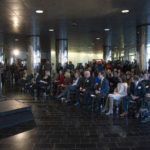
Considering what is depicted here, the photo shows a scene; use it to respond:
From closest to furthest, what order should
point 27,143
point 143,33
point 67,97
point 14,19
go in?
point 27,143 < point 67,97 < point 14,19 < point 143,33

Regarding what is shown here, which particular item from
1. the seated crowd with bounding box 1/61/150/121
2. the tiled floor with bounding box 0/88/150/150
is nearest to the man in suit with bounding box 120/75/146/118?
the seated crowd with bounding box 1/61/150/121

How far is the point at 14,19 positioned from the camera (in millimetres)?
9219

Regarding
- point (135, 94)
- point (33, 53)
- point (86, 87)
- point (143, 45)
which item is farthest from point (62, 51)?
point (135, 94)

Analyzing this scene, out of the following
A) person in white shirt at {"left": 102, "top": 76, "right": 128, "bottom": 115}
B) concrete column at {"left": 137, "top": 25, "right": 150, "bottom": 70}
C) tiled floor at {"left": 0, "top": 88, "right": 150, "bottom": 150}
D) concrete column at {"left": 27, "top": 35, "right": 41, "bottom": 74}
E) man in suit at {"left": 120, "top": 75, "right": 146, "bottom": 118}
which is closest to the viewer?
tiled floor at {"left": 0, "top": 88, "right": 150, "bottom": 150}

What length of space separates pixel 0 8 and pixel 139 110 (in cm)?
601

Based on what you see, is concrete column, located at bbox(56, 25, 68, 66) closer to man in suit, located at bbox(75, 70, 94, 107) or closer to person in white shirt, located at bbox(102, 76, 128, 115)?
man in suit, located at bbox(75, 70, 94, 107)

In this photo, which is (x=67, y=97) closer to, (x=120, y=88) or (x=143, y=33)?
(x=120, y=88)

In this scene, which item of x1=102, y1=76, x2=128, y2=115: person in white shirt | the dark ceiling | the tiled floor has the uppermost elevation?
the dark ceiling

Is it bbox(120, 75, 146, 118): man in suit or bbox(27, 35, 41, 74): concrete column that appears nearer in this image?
bbox(120, 75, 146, 118): man in suit

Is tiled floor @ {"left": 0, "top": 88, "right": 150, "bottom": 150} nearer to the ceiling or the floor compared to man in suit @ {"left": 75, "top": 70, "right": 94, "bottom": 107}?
nearer to the floor

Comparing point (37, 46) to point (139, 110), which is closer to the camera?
point (139, 110)

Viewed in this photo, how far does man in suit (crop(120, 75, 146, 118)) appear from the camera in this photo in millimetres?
5971

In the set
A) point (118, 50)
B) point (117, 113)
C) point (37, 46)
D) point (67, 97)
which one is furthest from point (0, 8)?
point (118, 50)

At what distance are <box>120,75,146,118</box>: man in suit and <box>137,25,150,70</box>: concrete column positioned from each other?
4655 millimetres
